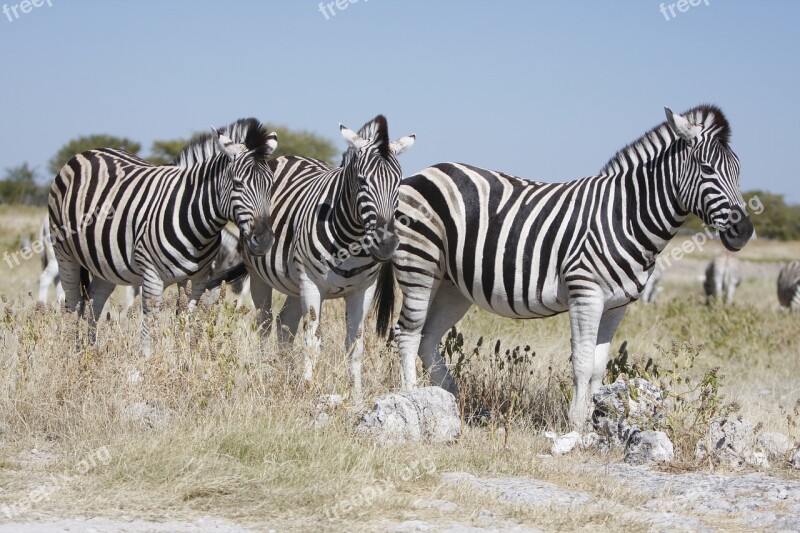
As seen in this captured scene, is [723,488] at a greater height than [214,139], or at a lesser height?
lesser

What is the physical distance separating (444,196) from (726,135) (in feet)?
7.10

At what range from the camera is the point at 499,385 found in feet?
27.2

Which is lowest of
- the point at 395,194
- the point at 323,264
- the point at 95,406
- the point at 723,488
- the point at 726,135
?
the point at 723,488

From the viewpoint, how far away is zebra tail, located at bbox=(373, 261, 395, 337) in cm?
818

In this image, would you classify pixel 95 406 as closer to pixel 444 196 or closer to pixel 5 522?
pixel 5 522

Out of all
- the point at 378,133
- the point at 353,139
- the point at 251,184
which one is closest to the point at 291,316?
the point at 251,184

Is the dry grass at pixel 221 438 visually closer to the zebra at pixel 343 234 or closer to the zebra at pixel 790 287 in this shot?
the zebra at pixel 343 234

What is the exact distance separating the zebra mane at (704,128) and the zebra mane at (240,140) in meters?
2.84

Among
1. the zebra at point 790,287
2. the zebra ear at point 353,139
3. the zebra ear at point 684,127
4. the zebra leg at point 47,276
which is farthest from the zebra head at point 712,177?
the zebra at point 790,287

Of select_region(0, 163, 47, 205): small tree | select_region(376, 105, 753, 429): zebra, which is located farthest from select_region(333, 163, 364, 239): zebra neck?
select_region(0, 163, 47, 205): small tree

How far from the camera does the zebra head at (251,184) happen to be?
7266mm

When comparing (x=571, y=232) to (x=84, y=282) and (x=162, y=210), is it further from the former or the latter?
(x=84, y=282)

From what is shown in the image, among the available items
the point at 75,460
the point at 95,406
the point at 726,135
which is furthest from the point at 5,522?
the point at 726,135

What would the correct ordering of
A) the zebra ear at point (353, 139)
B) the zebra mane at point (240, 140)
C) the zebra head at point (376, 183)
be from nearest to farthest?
1. the zebra head at point (376, 183)
2. the zebra ear at point (353, 139)
3. the zebra mane at point (240, 140)
